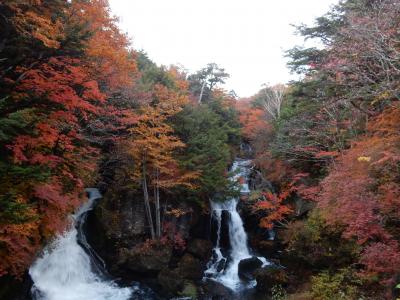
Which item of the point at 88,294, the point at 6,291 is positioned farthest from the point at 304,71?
the point at 6,291

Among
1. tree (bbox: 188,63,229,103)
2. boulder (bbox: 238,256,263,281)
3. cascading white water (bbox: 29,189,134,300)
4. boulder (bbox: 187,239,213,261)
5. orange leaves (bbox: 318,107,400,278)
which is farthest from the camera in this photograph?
tree (bbox: 188,63,229,103)

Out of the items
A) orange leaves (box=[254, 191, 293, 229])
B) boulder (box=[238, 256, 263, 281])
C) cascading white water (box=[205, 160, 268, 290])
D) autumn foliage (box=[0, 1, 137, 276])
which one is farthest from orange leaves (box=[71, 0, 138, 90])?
boulder (box=[238, 256, 263, 281])

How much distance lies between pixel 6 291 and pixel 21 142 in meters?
5.08

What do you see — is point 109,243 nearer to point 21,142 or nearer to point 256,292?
point 256,292

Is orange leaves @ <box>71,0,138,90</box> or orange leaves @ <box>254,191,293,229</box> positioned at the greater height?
orange leaves @ <box>71,0,138,90</box>

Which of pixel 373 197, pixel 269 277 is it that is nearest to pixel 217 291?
pixel 269 277

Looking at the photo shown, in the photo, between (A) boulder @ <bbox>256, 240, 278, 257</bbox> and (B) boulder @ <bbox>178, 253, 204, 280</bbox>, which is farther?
(A) boulder @ <bbox>256, 240, 278, 257</bbox>

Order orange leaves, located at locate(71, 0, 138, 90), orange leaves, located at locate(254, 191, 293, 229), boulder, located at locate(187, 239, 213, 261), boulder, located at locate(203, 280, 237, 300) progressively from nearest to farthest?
orange leaves, located at locate(71, 0, 138, 90), boulder, located at locate(203, 280, 237, 300), orange leaves, located at locate(254, 191, 293, 229), boulder, located at locate(187, 239, 213, 261)

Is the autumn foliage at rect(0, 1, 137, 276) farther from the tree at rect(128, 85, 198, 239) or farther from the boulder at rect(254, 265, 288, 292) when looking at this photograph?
the boulder at rect(254, 265, 288, 292)

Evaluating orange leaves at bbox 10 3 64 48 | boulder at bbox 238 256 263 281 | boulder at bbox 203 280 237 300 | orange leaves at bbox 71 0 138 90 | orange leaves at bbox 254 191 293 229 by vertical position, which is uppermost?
orange leaves at bbox 71 0 138 90

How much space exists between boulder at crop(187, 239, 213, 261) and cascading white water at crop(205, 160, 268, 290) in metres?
0.44

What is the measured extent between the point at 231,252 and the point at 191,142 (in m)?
7.50

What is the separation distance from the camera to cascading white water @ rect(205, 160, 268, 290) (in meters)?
17.4

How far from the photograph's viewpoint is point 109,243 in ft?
55.1
